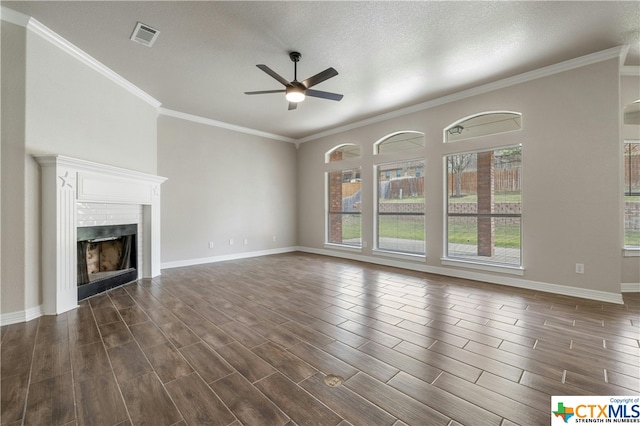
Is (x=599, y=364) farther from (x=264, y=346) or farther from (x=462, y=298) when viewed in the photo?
(x=264, y=346)

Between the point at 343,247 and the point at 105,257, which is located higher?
the point at 105,257

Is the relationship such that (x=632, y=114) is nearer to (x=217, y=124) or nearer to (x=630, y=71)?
(x=630, y=71)

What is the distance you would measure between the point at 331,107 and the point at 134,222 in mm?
4070

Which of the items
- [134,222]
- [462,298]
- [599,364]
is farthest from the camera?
[134,222]

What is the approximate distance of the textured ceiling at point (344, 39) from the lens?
2.68 metres

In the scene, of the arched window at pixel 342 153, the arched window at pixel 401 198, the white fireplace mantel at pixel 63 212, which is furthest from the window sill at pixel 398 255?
the white fireplace mantel at pixel 63 212

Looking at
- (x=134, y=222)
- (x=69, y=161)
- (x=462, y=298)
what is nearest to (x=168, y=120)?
(x=134, y=222)

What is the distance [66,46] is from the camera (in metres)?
3.21

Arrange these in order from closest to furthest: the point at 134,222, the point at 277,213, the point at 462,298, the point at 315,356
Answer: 1. the point at 315,356
2. the point at 462,298
3. the point at 134,222
4. the point at 277,213

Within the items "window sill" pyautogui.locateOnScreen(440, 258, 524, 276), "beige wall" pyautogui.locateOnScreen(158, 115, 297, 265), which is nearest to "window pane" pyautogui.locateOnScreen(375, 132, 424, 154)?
"window sill" pyautogui.locateOnScreen(440, 258, 524, 276)

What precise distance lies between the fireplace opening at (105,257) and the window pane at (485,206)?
5530 mm

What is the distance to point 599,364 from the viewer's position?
204cm

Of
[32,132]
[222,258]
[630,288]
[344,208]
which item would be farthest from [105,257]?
[630,288]

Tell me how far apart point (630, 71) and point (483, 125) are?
199 centimetres
